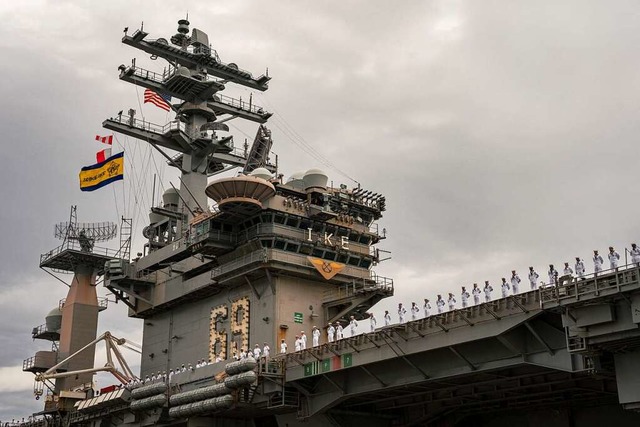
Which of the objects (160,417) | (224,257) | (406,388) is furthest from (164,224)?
(406,388)

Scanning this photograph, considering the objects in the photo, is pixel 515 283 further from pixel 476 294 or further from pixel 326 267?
pixel 326 267

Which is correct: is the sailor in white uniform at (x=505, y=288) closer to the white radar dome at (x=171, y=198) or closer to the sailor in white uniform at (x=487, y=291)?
the sailor in white uniform at (x=487, y=291)

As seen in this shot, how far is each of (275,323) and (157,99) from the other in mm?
19837

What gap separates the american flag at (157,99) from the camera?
2025 inches

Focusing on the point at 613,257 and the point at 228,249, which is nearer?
the point at 613,257

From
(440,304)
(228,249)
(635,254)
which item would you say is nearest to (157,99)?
(228,249)

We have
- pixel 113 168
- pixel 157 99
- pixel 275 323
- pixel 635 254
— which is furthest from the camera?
pixel 157 99

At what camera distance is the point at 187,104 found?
2082 inches

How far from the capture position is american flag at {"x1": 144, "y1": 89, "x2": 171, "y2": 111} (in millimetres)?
51438

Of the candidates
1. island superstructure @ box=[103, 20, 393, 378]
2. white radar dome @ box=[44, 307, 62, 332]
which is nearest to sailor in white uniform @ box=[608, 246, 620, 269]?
island superstructure @ box=[103, 20, 393, 378]

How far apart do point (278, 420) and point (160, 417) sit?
24.4 feet

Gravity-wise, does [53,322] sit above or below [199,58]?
below

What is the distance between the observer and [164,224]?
54.2 m

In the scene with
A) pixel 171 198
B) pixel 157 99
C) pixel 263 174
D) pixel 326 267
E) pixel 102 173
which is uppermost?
pixel 157 99
